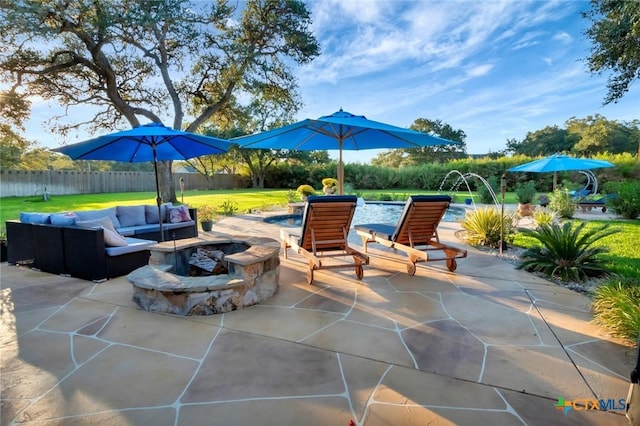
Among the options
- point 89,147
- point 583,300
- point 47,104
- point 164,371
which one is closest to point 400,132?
point 583,300

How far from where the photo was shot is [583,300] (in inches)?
144

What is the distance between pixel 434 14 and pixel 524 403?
29.9 ft

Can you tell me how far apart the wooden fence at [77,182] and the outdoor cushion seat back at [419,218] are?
20.4 meters

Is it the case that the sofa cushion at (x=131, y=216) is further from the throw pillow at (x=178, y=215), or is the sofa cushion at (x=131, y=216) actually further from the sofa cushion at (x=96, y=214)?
the throw pillow at (x=178, y=215)

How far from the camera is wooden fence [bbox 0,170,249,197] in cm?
1795

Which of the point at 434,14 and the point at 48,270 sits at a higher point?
the point at 434,14

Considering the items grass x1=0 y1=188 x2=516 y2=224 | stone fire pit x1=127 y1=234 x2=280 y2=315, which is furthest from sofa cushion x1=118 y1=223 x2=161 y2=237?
grass x1=0 y1=188 x2=516 y2=224

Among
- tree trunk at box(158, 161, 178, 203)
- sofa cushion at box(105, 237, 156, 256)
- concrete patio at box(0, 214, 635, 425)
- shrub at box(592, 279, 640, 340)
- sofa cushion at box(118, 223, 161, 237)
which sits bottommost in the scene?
concrete patio at box(0, 214, 635, 425)

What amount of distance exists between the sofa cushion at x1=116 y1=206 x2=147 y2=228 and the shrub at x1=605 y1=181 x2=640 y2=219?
12.6m

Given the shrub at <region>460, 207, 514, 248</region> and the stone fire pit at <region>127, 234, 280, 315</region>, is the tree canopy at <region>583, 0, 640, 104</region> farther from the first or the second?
the stone fire pit at <region>127, 234, 280, 315</region>

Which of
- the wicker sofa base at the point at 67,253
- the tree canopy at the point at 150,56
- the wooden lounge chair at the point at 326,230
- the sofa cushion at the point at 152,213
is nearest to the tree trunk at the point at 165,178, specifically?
the tree canopy at the point at 150,56

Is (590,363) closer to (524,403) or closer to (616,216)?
(524,403)

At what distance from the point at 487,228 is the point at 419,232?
2.18 metres

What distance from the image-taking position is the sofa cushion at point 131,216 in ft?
20.9
